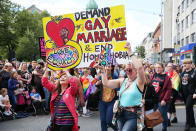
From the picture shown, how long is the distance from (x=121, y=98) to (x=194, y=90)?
3142 mm

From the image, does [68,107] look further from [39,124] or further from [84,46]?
[39,124]

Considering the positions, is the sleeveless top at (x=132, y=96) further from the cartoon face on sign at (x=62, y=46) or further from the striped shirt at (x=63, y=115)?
the cartoon face on sign at (x=62, y=46)

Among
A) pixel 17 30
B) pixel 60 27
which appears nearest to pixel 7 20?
pixel 17 30

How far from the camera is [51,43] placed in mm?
4285

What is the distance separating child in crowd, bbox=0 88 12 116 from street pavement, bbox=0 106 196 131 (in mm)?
386

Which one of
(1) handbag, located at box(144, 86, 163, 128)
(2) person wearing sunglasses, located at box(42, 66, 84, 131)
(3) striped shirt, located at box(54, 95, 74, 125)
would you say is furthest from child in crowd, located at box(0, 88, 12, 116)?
(1) handbag, located at box(144, 86, 163, 128)

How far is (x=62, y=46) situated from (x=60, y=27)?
38cm

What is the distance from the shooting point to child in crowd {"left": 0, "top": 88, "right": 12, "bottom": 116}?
788 cm

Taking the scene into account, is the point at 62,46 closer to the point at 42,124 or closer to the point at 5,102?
the point at 42,124

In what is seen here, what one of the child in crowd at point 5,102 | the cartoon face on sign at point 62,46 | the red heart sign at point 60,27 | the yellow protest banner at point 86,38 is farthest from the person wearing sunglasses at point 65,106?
the child in crowd at point 5,102

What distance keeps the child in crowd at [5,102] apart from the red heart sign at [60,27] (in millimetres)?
4654

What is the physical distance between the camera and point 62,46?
426cm

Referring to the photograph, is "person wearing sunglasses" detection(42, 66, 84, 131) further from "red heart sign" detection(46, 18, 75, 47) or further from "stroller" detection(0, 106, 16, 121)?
"stroller" detection(0, 106, 16, 121)

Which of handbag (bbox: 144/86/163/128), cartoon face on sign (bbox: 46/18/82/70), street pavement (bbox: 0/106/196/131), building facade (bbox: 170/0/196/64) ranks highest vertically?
building facade (bbox: 170/0/196/64)
